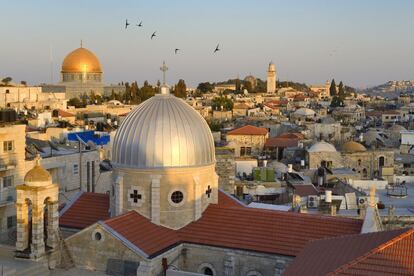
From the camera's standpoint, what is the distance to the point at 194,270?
1920cm

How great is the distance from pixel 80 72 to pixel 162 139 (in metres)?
91.1

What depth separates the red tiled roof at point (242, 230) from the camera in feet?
59.7

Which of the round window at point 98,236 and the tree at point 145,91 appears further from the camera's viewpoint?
the tree at point 145,91

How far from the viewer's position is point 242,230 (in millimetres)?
19109

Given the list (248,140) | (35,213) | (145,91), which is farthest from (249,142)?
(35,213)

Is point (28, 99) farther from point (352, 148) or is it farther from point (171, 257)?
point (171, 257)

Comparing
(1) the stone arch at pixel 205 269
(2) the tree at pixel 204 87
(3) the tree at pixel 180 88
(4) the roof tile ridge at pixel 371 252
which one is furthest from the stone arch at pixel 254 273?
(2) the tree at pixel 204 87

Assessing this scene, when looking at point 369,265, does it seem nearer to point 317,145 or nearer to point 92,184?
point 92,184

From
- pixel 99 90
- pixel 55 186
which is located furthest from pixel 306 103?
pixel 55 186

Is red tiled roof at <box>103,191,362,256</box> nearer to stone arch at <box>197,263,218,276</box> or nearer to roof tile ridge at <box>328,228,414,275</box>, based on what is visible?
stone arch at <box>197,263,218,276</box>

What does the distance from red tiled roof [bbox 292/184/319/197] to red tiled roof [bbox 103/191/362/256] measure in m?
10.7

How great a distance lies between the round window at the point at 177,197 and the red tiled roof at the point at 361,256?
18.5 feet

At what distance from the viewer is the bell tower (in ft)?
59.4

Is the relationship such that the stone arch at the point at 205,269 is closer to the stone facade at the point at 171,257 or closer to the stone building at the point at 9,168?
the stone facade at the point at 171,257
